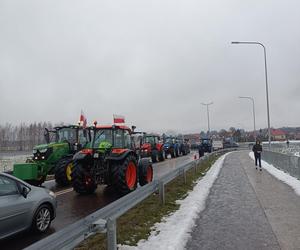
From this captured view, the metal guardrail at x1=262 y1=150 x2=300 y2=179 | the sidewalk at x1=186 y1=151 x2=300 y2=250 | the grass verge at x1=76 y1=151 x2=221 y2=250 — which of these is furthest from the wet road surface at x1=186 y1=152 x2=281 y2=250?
the metal guardrail at x1=262 y1=150 x2=300 y2=179

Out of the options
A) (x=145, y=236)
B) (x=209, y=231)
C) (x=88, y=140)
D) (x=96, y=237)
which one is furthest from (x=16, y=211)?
(x=88, y=140)

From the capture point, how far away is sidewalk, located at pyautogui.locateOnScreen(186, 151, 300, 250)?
7145 millimetres

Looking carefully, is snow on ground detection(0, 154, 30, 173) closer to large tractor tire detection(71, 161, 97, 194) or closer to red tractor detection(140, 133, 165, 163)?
red tractor detection(140, 133, 165, 163)

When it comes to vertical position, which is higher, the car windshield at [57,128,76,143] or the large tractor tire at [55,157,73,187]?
the car windshield at [57,128,76,143]

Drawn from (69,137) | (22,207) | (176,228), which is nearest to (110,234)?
(22,207)

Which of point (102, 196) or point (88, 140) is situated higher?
point (88, 140)

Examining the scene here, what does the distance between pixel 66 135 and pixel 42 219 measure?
10.2 meters

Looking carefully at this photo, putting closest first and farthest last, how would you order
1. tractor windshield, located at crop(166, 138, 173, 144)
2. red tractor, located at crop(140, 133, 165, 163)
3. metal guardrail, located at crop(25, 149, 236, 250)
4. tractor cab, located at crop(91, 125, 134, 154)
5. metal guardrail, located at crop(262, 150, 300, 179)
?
metal guardrail, located at crop(25, 149, 236, 250) < tractor cab, located at crop(91, 125, 134, 154) < metal guardrail, located at crop(262, 150, 300, 179) < red tractor, located at crop(140, 133, 165, 163) < tractor windshield, located at crop(166, 138, 173, 144)

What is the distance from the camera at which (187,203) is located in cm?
1107

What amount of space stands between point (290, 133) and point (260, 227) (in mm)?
161208

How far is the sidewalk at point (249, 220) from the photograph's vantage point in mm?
7145

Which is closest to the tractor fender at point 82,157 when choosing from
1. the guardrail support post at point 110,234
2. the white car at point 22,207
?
the white car at point 22,207

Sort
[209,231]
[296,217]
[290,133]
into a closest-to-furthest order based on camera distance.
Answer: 1. [209,231]
2. [296,217]
3. [290,133]

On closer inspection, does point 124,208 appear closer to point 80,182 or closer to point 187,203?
point 187,203
